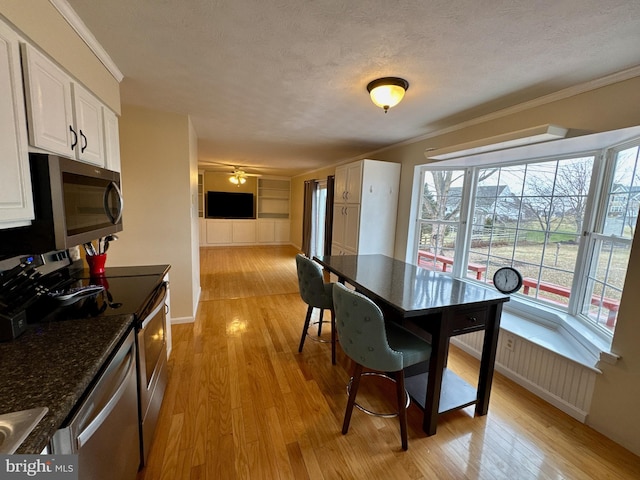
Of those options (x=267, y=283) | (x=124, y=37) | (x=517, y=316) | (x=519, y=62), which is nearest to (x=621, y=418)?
(x=517, y=316)

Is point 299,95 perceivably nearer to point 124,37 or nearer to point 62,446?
point 124,37

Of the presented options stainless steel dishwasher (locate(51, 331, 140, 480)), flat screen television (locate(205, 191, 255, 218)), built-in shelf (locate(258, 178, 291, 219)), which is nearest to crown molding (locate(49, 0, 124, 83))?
stainless steel dishwasher (locate(51, 331, 140, 480))

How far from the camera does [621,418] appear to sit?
1.65m

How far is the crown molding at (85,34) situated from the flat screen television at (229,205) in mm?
6193

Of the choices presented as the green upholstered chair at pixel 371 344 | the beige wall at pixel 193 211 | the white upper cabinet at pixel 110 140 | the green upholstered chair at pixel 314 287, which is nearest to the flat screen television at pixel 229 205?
the beige wall at pixel 193 211

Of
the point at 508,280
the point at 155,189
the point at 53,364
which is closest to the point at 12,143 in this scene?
the point at 53,364

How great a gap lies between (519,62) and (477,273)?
2.03 meters

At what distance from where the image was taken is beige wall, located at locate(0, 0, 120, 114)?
1041 millimetres

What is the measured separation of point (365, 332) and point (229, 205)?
7.34 m

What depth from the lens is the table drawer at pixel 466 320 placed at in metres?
1.65

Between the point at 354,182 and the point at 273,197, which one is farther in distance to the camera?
the point at 273,197

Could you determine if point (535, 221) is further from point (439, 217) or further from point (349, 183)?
point (349, 183)

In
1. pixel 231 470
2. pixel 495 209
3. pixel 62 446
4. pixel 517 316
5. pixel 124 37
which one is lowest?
pixel 231 470

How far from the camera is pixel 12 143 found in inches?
39.2
